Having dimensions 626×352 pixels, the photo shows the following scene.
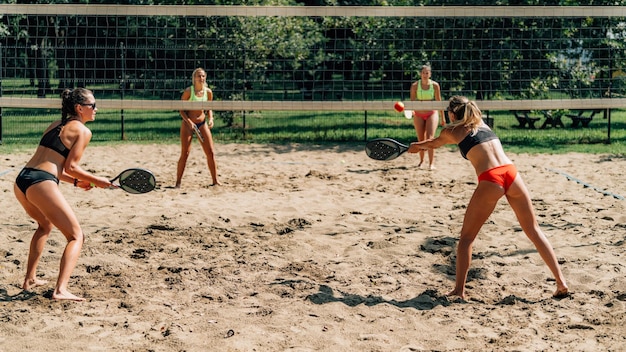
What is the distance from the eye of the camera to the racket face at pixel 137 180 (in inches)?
261

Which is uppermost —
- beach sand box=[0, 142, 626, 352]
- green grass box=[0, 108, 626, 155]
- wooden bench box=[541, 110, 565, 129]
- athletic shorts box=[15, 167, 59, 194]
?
athletic shorts box=[15, 167, 59, 194]

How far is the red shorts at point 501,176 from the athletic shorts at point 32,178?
3495 mm

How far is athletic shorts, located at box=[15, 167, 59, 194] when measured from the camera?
608 centimetres

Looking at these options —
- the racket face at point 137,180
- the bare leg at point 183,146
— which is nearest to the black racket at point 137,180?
the racket face at point 137,180

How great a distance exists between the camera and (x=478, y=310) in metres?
6.18

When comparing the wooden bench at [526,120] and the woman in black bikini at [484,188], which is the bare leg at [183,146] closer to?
the woman in black bikini at [484,188]

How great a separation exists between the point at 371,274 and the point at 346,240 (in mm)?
1224

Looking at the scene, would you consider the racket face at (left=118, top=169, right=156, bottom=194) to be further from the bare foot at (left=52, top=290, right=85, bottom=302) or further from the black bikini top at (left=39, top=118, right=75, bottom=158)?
the bare foot at (left=52, top=290, right=85, bottom=302)

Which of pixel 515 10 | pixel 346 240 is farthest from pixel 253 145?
pixel 346 240

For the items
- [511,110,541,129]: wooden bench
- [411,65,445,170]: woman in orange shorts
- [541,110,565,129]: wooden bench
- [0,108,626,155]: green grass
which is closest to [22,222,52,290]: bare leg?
[411,65,445,170]: woman in orange shorts

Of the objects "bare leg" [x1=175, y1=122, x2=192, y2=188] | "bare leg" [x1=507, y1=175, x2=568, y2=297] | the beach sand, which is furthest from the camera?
"bare leg" [x1=175, y1=122, x2=192, y2=188]

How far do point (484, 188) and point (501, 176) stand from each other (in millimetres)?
166

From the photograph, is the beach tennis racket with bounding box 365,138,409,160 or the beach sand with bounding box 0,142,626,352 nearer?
the beach sand with bounding box 0,142,626,352

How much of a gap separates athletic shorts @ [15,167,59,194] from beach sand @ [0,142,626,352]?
95cm
